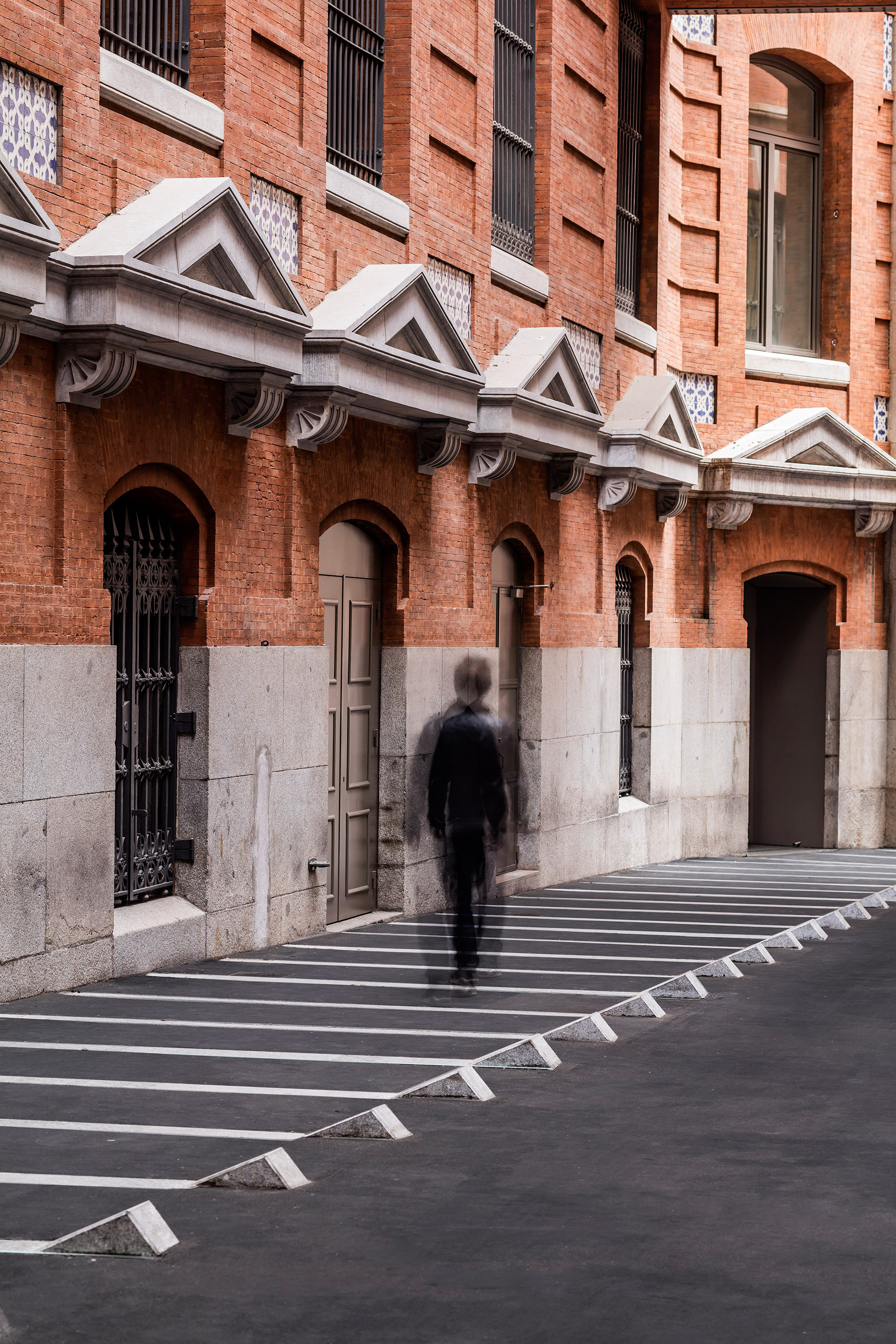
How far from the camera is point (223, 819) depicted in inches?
471

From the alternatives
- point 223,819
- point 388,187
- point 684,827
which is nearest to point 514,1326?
point 223,819

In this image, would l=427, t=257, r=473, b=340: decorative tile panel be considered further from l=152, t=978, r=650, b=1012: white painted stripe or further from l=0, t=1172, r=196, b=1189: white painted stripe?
l=0, t=1172, r=196, b=1189: white painted stripe

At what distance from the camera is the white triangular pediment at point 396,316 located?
12.9 m

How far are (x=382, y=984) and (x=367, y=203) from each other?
19.9 feet

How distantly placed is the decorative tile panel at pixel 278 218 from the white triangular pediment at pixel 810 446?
1091 cm

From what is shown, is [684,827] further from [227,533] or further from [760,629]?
[227,533]

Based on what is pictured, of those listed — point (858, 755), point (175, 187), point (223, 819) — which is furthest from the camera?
point (858, 755)

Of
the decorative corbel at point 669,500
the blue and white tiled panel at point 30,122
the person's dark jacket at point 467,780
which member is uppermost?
the blue and white tiled panel at point 30,122

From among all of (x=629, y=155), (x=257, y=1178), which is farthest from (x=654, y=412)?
(x=257, y=1178)

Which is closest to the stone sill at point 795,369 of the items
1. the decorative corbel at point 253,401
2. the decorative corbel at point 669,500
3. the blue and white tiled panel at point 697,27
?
the decorative corbel at point 669,500

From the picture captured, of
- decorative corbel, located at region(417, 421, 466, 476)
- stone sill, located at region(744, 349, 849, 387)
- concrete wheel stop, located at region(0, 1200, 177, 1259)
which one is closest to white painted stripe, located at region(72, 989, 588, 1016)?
concrete wheel stop, located at region(0, 1200, 177, 1259)

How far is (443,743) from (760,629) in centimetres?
1542

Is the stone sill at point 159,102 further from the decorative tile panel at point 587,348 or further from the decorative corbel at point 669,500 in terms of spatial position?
the decorative corbel at point 669,500

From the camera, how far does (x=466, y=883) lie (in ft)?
35.8
